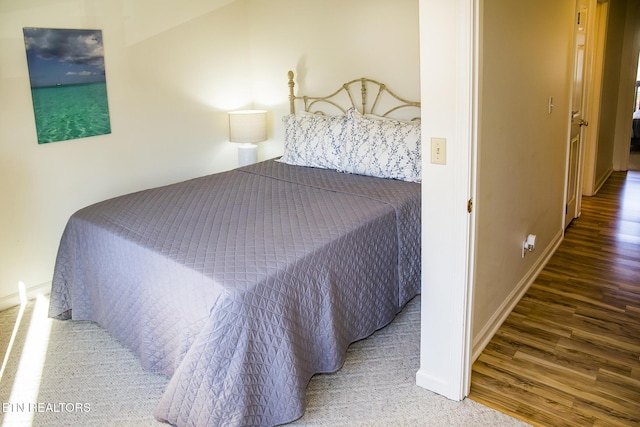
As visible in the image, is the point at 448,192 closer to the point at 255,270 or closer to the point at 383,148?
the point at 255,270

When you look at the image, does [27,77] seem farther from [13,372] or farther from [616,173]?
[616,173]

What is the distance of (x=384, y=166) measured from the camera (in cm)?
343

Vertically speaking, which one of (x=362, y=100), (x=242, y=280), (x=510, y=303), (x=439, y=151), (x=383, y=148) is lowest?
(x=510, y=303)

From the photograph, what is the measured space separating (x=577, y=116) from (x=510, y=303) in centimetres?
195

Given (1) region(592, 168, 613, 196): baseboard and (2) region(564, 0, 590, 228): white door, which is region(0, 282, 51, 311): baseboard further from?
(1) region(592, 168, 613, 196): baseboard

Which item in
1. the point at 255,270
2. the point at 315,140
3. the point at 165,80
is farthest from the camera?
the point at 165,80

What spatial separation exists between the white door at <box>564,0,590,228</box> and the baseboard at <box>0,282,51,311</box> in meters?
3.85

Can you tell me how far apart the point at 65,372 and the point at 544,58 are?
Result: 123 inches

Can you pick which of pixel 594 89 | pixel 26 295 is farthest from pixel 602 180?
pixel 26 295

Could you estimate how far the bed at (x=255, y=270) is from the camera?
6.79 ft

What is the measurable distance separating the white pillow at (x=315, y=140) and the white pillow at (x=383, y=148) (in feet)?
0.28

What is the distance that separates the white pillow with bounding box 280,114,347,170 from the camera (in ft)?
12.1

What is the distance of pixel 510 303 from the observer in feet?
9.95

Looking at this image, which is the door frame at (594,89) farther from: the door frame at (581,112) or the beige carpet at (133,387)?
the beige carpet at (133,387)
